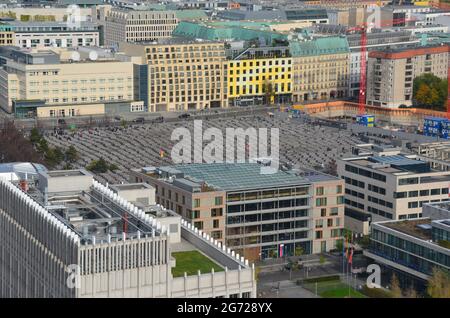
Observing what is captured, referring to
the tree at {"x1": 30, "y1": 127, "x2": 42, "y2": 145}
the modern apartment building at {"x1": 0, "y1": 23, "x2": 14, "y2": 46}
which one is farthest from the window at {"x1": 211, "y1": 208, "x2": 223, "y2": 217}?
the modern apartment building at {"x1": 0, "y1": 23, "x2": 14, "y2": 46}

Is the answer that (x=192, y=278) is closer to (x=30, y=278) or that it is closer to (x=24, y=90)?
(x=30, y=278)

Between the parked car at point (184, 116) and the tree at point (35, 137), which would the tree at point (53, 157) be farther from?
the parked car at point (184, 116)

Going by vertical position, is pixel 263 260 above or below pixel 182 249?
below

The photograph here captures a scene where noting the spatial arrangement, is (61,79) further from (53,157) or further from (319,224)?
(319,224)

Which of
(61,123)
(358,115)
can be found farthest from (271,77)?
(61,123)

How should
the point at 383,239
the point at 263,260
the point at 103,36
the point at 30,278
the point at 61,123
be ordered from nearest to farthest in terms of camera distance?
the point at 30,278
the point at 383,239
the point at 263,260
the point at 61,123
the point at 103,36

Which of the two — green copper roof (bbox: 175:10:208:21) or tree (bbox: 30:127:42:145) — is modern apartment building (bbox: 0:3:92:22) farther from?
tree (bbox: 30:127:42:145)

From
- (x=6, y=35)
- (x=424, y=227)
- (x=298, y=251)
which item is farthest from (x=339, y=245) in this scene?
(x=6, y=35)
